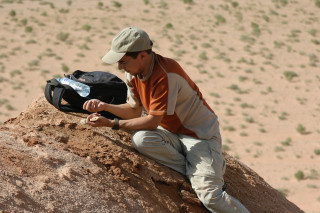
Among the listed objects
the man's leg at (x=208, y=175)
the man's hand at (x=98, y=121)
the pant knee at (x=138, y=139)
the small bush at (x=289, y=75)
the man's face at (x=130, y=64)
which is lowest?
the small bush at (x=289, y=75)

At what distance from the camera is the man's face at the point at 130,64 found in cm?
419

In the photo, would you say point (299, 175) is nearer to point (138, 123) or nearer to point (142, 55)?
point (138, 123)

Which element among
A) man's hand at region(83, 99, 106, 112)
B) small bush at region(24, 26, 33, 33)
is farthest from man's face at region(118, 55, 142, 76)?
small bush at region(24, 26, 33, 33)

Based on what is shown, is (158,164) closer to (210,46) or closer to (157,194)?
(157,194)

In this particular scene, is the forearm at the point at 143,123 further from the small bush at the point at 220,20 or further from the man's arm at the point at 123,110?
the small bush at the point at 220,20

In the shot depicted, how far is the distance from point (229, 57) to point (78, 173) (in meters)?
15.0

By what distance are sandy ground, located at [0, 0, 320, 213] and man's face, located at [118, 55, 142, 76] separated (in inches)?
260

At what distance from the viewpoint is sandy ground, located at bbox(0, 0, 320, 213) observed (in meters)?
12.5

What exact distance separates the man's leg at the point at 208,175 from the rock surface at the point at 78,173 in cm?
13

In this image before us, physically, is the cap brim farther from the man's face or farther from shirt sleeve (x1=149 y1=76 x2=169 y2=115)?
shirt sleeve (x1=149 y1=76 x2=169 y2=115)

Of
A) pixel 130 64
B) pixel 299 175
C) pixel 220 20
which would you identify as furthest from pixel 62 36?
pixel 130 64

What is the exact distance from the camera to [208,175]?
4387 mm

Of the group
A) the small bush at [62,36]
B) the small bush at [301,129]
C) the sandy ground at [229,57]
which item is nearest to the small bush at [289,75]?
the sandy ground at [229,57]

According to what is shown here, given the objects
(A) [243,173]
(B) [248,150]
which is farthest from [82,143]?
(B) [248,150]
